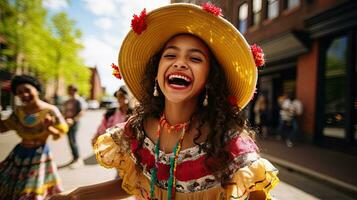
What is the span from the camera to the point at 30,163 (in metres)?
3.38

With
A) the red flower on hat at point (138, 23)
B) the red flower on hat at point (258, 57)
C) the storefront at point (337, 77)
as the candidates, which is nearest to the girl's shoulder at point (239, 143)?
the red flower on hat at point (258, 57)

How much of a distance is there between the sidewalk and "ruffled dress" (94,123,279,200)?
3.87m

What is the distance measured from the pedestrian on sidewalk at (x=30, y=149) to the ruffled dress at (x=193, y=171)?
2.15 meters

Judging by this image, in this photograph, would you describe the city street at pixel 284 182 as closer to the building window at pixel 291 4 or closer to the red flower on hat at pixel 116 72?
the red flower on hat at pixel 116 72

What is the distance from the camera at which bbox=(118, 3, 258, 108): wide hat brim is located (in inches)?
62.7

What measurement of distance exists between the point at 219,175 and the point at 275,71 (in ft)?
41.5

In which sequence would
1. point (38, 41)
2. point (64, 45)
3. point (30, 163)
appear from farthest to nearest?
point (64, 45)
point (38, 41)
point (30, 163)

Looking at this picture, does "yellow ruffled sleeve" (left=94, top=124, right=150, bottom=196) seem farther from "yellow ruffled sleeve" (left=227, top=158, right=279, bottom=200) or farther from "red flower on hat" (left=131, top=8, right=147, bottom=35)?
"red flower on hat" (left=131, top=8, right=147, bottom=35)

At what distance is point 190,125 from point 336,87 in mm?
9123

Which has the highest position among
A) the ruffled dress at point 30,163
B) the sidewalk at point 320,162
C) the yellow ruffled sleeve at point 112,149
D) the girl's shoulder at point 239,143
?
the girl's shoulder at point 239,143

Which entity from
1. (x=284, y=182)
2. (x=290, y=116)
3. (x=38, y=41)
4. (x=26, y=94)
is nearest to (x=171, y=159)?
(x=26, y=94)

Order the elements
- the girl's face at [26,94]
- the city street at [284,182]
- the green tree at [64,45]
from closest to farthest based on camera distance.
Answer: the girl's face at [26,94] → the city street at [284,182] → the green tree at [64,45]

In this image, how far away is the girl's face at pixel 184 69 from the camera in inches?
59.4

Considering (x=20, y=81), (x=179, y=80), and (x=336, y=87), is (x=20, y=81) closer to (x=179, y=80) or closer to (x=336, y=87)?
(x=179, y=80)
